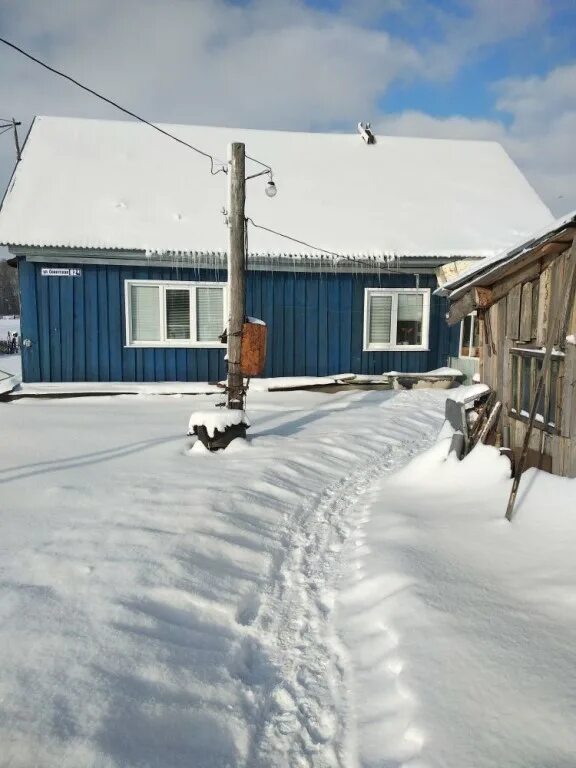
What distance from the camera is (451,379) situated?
39.4ft

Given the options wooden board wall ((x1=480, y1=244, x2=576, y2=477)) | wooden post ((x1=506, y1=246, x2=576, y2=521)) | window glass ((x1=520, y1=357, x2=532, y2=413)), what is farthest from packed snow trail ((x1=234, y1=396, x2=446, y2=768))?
window glass ((x1=520, y1=357, x2=532, y2=413))

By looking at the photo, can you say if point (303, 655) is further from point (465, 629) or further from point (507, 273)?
point (507, 273)

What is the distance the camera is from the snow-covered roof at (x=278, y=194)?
1123 centimetres

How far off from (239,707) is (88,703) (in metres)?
0.71

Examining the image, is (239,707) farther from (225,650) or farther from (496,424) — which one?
(496,424)

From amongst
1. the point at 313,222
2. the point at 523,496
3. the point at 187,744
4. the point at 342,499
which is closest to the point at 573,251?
the point at 523,496

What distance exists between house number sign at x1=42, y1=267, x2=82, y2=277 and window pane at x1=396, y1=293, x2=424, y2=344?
23.6ft

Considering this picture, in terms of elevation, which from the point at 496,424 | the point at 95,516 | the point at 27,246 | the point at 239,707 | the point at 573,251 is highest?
the point at 27,246

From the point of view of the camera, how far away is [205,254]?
10953 millimetres

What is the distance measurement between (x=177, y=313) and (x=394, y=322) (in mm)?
5046

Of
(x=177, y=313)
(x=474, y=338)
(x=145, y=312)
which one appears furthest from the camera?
(x=474, y=338)

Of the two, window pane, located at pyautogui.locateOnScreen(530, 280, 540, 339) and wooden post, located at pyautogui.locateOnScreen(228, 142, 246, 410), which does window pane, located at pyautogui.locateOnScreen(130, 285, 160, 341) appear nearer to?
wooden post, located at pyautogui.locateOnScreen(228, 142, 246, 410)

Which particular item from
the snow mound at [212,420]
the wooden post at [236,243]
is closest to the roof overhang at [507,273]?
the wooden post at [236,243]

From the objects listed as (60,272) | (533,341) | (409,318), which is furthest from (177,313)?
(533,341)
